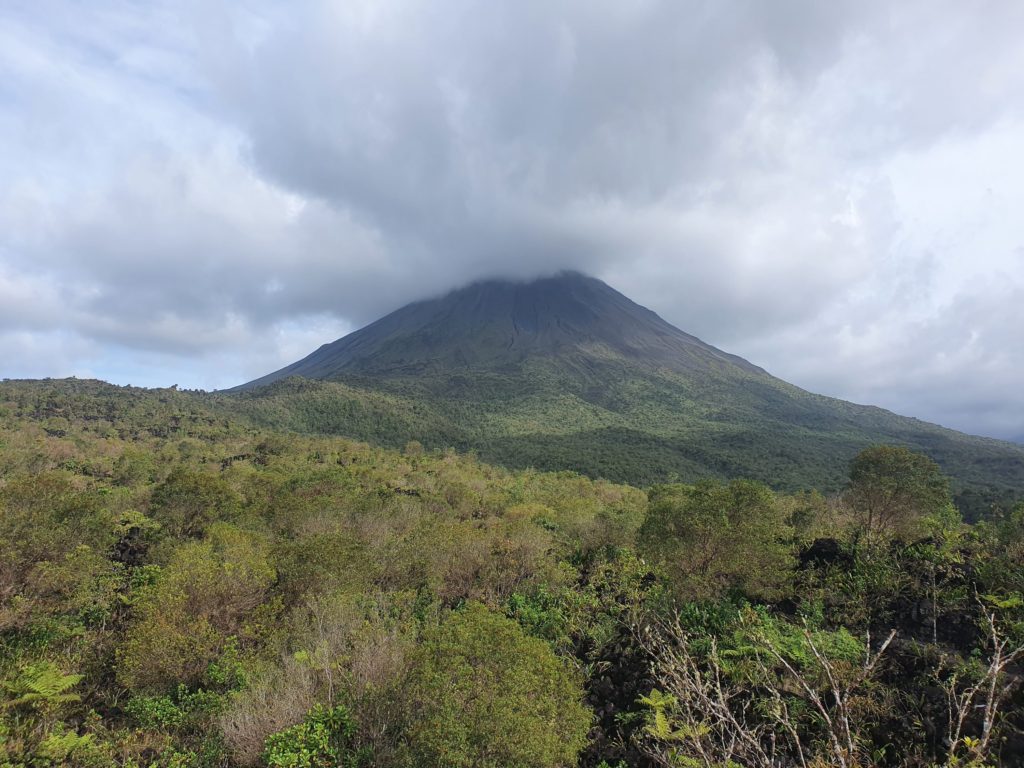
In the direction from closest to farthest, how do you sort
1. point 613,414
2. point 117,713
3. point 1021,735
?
1. point 1021,735
2. point 117,713
3. point 613,414

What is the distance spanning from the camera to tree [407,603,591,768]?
6.94 meters

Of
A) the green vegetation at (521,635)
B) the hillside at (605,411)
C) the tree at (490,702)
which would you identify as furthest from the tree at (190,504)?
the hillside at (605,411)

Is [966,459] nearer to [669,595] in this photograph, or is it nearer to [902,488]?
[902,488]

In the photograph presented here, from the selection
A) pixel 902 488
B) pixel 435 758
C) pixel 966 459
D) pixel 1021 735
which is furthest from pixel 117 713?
pixel 966 459

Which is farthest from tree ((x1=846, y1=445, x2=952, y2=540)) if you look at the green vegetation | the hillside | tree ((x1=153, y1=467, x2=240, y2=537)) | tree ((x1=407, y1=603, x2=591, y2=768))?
the hillside

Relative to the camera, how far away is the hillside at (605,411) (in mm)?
82438

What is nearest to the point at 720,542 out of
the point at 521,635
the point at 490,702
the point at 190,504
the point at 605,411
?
the point at 521,635

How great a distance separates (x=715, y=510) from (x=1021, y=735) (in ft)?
24.3

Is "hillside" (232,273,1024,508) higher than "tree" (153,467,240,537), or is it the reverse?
"hillside" (232,273,1024,508)

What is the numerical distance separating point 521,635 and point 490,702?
1.60m

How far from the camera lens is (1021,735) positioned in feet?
20.7

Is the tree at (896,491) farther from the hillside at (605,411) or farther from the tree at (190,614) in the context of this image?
the hillside at (605,411)

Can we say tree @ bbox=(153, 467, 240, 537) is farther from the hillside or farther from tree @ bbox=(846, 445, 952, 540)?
the hillside

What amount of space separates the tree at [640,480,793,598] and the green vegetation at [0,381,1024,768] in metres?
0.06
